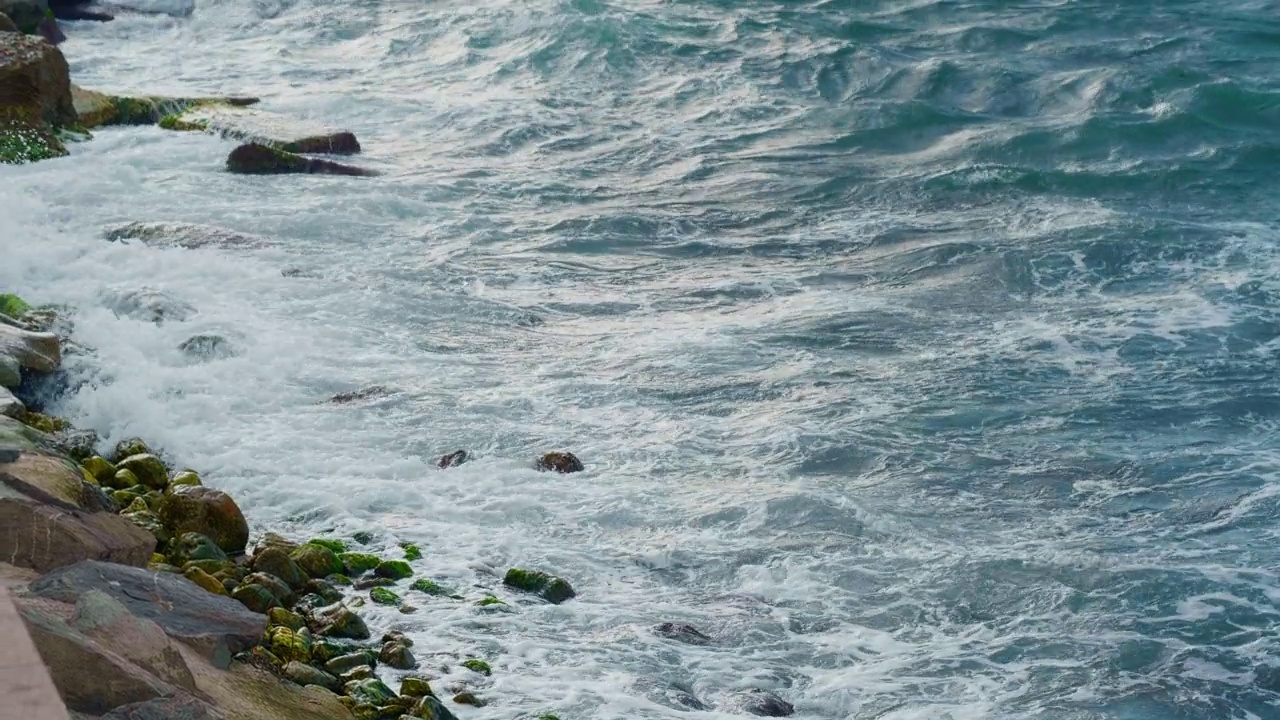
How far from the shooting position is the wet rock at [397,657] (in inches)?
237

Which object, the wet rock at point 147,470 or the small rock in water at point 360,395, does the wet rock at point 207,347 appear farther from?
the wet rock at point 147,470

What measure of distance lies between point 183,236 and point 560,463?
508cm

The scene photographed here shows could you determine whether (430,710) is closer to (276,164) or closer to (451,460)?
(451,460)

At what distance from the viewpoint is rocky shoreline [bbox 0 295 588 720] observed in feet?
13.6

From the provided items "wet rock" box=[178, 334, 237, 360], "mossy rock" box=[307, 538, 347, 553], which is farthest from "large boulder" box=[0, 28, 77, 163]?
"mossy rock" box=[307, 538, 347, 553]

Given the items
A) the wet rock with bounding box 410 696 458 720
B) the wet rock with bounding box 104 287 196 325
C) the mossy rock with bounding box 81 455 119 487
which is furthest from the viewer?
the wet rock with bounding box 104 287 196 325

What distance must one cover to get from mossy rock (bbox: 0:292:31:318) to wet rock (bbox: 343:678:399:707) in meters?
4.82

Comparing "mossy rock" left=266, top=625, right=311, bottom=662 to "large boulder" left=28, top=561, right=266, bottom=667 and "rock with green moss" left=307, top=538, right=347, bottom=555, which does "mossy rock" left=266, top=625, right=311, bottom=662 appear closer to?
"large boulder" left=28, top=561, right=266, bottom=667

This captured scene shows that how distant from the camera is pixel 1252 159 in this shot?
50.1 ft

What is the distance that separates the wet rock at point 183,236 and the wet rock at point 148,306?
1464 mm

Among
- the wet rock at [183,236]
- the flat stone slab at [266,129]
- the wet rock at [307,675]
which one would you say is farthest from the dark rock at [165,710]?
the flat stone slab at [266,129]

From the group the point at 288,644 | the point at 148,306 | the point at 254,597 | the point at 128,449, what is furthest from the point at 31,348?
the point at 288,644

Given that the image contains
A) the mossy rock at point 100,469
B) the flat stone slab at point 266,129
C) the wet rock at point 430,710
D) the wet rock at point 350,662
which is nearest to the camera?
the wet rock at point 430,710

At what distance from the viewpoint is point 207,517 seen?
6797mm
